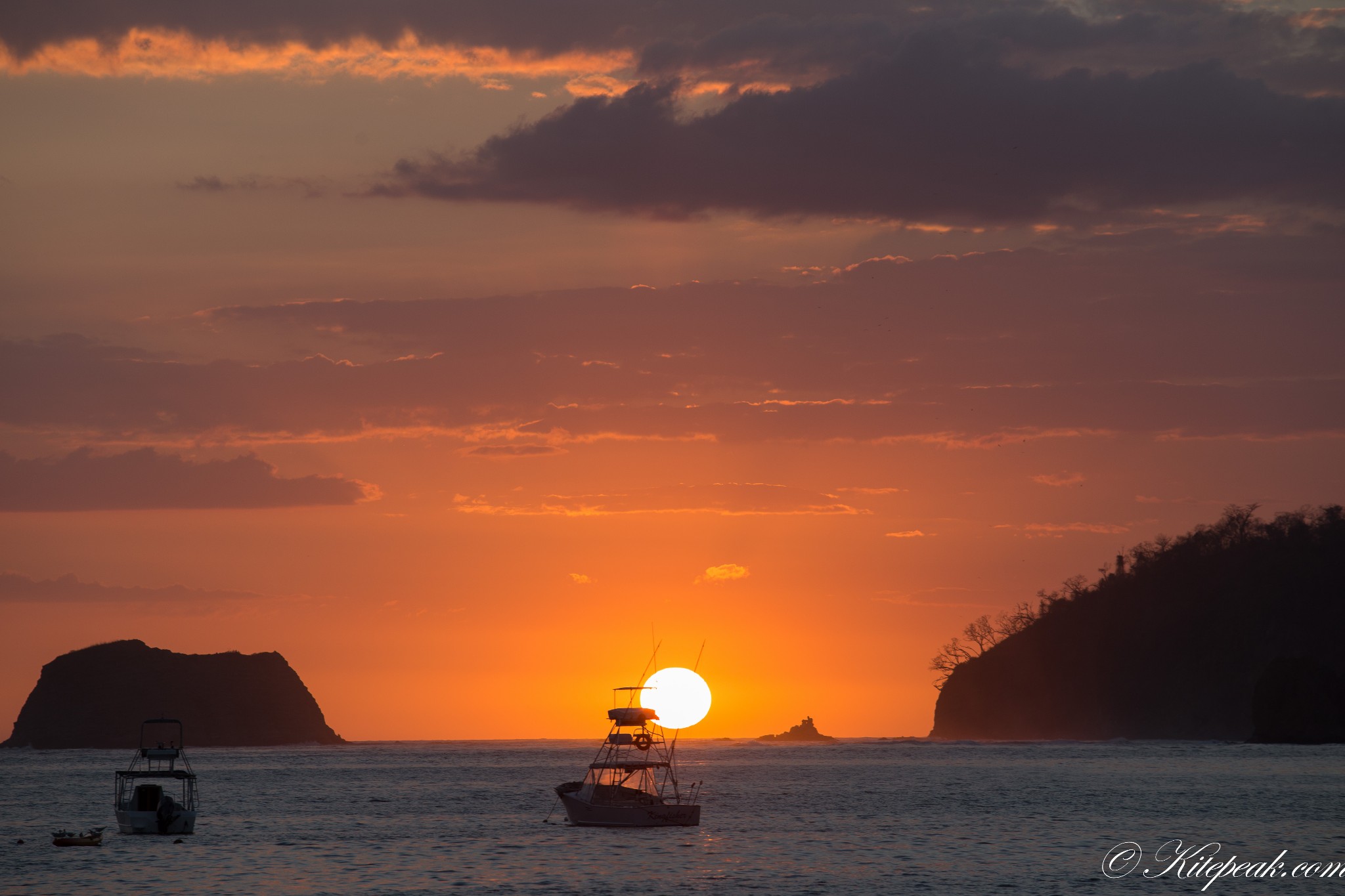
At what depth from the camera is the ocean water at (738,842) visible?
72.9 meters

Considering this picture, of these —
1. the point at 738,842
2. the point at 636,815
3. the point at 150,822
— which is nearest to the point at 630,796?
the point at 636,815

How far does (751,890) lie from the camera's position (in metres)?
70.7

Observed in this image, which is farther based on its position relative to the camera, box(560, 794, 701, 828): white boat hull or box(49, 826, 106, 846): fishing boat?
box(560, 794, 701, 828): white boat hull

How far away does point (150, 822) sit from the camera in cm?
9762

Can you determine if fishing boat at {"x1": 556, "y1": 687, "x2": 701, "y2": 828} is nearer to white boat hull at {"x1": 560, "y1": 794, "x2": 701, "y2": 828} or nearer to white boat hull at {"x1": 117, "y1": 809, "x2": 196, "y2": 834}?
white boat hull at {"x1": 560, "y1": 794, "x2": 701, "y2": 828}

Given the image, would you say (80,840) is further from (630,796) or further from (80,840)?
(630,796)

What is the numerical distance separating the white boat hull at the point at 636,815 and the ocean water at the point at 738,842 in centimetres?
108

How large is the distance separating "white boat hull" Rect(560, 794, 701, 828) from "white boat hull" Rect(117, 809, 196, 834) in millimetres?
26338

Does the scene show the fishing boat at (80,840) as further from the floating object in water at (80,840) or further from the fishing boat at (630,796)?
the fishing boat at (630,796)

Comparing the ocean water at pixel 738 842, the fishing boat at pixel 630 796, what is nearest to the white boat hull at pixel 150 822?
the ocean water at pixel 738 842

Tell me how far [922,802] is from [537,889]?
73124mm

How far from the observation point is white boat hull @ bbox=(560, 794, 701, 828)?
99.3 metres

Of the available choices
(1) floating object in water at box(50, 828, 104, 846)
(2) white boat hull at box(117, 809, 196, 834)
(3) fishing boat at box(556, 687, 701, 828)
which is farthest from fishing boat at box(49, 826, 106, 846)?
(3) fishing boat at box(556, 687, 701, 828)

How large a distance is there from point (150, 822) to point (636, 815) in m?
32.9
